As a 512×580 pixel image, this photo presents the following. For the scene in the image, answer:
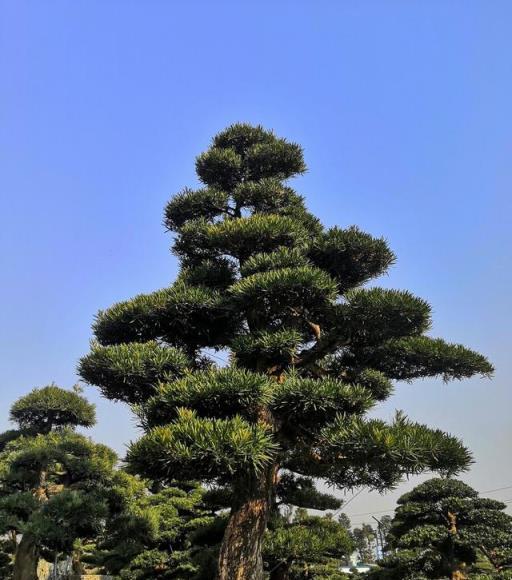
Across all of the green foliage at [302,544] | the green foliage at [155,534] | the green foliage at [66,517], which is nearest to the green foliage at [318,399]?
the green foliage at [302,544]

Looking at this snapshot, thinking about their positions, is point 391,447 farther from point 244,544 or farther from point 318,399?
point 244,544

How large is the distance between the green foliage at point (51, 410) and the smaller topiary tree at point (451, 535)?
7.51 metres

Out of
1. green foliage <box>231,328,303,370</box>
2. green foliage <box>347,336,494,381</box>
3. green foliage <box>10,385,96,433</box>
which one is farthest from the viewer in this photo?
green foliage <box>10,385,96,433</box>

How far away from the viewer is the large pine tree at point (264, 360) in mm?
4445

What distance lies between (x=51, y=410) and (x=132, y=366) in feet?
25.7

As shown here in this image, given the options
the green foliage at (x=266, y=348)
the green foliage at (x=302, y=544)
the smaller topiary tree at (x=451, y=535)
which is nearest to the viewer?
the green foliage at (x=266, y=348)

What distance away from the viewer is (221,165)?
24.9 ft

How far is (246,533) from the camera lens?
4.96m

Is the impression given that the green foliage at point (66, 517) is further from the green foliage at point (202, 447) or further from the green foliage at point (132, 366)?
the green foliage at point (202, 447)

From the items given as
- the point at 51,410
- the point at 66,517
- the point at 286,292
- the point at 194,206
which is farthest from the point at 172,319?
the point at 51,410

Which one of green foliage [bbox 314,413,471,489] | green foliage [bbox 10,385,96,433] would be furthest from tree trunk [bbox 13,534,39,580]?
green foliage [bbox 314,413,471,489]

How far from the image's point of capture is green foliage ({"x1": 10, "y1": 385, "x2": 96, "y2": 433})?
11805 mm

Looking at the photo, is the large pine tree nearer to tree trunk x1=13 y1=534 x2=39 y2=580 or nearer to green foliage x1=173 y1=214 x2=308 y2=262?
green foliage x1=173 y1=214 x2=308 y2=262

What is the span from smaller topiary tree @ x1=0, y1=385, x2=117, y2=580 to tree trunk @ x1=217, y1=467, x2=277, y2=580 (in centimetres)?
414
